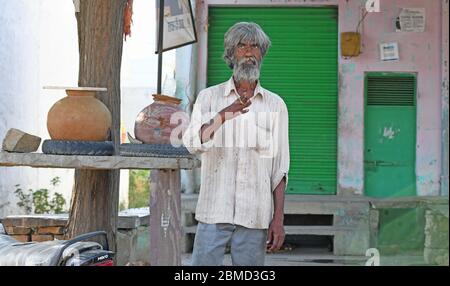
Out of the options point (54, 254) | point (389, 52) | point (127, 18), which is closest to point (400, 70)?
point (389, 52)

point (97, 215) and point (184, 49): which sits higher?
point (184, 49)

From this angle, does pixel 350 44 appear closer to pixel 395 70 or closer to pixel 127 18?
pixel 395 70

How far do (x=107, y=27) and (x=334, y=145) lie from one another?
6.18 m

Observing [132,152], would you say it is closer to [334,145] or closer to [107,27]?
[107,27]

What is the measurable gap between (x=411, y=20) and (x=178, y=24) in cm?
364

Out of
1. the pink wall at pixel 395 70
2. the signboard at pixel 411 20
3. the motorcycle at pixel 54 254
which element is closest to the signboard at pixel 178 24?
the pink wall at pixel 395 70

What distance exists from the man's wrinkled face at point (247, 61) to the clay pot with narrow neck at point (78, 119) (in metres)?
0.83

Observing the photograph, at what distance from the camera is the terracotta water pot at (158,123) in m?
4.38

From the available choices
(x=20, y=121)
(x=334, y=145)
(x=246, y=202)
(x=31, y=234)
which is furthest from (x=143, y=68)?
(x=246, y=202)

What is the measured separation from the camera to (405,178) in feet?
34.2

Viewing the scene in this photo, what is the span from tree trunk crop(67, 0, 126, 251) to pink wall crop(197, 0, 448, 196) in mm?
5676

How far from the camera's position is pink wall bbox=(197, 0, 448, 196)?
10.4 m

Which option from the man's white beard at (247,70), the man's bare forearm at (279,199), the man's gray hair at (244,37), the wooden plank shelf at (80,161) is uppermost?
the man's gray hair at (244,37)

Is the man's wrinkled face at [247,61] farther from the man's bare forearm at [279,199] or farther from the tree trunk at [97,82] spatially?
the tree trunk at [97,82]
